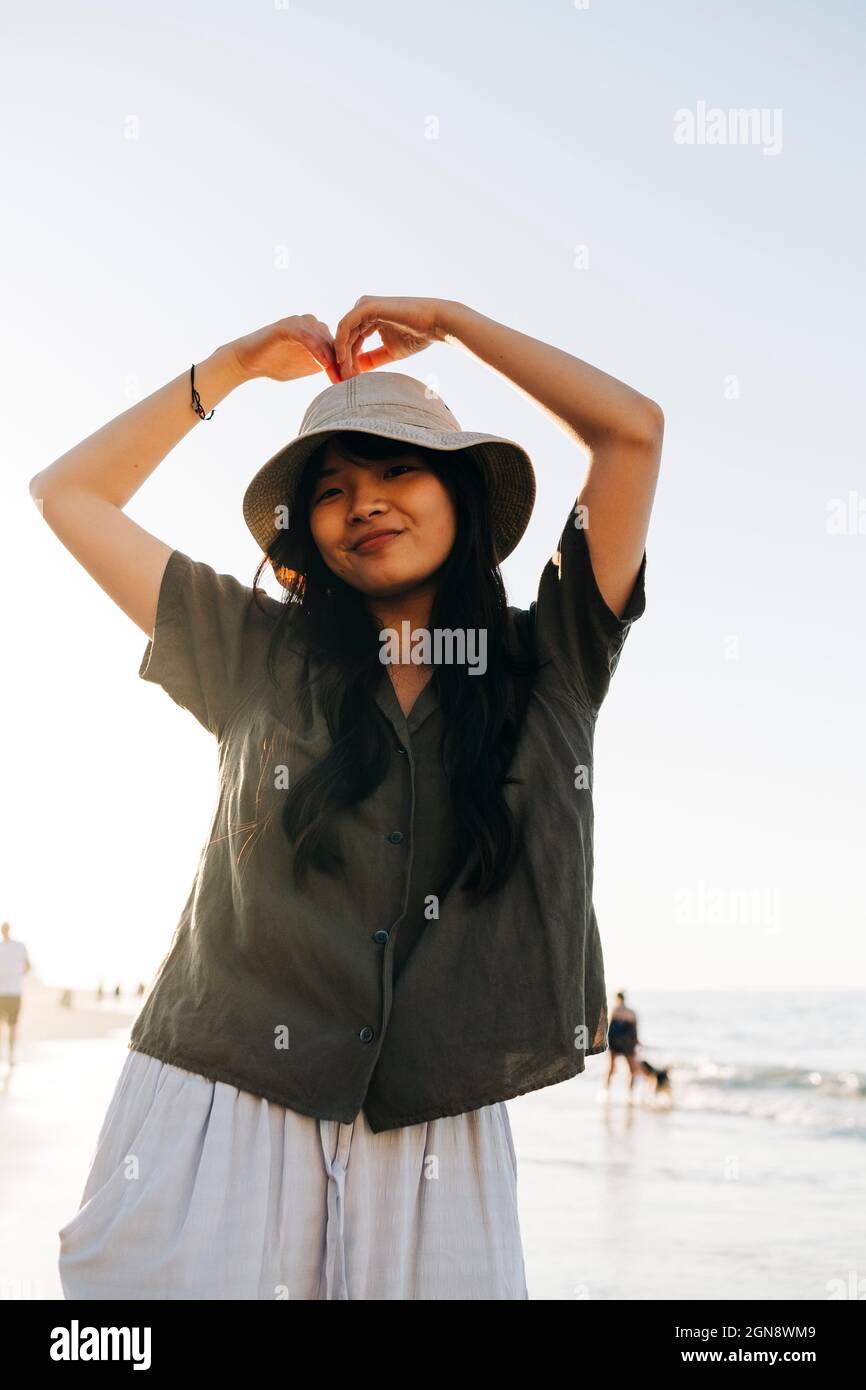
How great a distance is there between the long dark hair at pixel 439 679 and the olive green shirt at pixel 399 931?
25 mm

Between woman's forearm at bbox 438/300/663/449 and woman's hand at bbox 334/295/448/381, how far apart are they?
77 millimetres

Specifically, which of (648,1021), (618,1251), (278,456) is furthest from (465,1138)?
(648,1021)

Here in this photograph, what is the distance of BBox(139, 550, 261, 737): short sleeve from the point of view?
2127mm

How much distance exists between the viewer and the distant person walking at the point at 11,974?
515 inches

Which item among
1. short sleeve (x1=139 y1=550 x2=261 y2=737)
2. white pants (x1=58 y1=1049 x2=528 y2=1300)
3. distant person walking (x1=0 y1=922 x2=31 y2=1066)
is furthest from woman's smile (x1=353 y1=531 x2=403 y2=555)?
distant person walking (x1=0 y1=922 x2=31 y2=1066)

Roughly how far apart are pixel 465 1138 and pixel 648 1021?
136ft

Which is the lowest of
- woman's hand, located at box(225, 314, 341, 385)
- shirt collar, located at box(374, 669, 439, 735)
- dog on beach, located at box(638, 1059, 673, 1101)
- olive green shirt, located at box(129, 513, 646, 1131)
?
dog on beach, located at box(638, 1059, 673, 1101)

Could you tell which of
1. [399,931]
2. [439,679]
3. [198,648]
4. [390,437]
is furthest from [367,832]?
[390,437]

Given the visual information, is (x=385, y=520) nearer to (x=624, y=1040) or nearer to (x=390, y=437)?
(x=390, y=437)

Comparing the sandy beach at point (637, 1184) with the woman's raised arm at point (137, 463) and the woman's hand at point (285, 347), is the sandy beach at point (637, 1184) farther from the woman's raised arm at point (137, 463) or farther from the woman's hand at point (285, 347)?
the woman's hand at point (285, 347)

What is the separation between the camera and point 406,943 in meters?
1.90

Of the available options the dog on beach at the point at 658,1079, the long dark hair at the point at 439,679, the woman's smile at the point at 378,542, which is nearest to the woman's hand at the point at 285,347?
the long dark hair at the point at 439,679

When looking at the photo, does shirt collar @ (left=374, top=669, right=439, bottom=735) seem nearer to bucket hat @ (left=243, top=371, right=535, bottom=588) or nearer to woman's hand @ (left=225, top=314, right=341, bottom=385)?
bucket hat @ (left=243, top=371, right=535, bottom=588)
